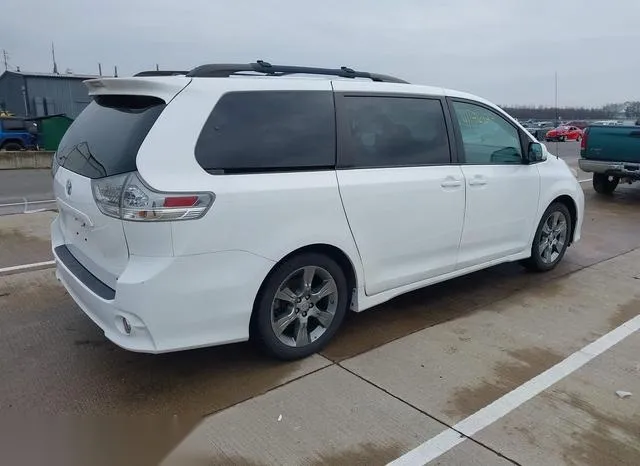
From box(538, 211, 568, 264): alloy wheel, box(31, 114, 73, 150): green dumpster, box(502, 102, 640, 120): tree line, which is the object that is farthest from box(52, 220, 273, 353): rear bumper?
box(502, 102, 640, 120): tree line

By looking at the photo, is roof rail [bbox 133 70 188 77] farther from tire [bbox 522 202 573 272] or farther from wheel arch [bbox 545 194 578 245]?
wheel arch [bbox 545 194 578 245]

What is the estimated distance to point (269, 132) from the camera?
3344mm

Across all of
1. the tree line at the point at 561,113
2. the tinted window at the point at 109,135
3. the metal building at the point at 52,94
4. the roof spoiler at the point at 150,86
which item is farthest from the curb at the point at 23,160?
the tree line at the point at 561,113

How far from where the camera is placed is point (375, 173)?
378 centimetres

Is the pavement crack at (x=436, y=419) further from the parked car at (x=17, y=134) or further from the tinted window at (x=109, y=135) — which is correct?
the parked car at (x=17, y=134)

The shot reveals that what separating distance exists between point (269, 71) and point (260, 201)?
3.35ft

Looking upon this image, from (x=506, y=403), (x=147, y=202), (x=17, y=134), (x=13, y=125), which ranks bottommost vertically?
(x=506, y=403)

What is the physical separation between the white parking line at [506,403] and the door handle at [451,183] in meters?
1.47

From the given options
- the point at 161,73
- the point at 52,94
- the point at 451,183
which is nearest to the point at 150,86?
the point at 161,73

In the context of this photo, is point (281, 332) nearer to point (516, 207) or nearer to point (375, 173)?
point (375, 173)

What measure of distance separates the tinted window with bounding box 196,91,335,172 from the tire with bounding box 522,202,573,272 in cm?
277

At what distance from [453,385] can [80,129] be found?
2.98 m

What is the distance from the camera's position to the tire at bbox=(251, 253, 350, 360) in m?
3.37

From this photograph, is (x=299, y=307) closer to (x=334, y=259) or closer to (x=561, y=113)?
(x=334, y=259)
